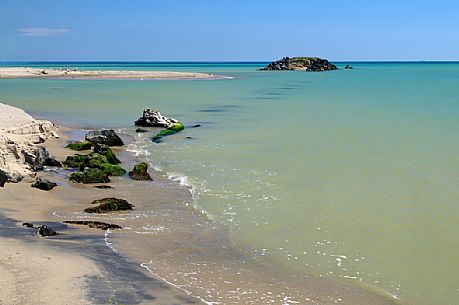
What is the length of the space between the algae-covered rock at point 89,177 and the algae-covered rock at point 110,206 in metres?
2.67

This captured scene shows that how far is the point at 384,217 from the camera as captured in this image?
13781 mm

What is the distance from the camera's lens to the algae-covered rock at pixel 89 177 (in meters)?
16.5

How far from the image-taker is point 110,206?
13461 millimetres

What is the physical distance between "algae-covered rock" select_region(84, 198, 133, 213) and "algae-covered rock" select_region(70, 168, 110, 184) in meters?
2.67

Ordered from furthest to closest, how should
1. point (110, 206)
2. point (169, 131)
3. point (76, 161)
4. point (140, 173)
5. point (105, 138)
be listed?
point (169, 131), point (105, 138), point (76, 161), point (140, 173), point (110, 206)

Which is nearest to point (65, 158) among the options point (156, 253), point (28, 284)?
point (156, 253)

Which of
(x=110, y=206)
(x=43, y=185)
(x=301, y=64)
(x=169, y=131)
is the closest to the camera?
(x=110, y=206)

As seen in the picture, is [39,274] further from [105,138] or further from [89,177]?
[105,138]

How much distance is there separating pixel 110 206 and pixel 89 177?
3.39 meters

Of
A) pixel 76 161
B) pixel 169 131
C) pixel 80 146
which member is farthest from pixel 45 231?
pixel 169 131

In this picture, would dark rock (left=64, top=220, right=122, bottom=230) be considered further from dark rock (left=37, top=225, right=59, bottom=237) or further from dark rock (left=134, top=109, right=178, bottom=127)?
dark rock (left=134, top=109, right=178, bottom=127)

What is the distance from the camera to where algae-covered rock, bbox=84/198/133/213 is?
13.3 m

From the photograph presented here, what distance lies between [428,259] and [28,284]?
7543mm

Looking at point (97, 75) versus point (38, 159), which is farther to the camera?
point (97, 75)
